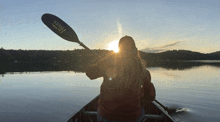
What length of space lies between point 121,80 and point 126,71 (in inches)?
6.8

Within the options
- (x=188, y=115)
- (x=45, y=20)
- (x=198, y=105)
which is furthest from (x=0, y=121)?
(x=198, y=105)

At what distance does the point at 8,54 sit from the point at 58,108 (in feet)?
659

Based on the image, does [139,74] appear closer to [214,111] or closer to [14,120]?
[14,120]

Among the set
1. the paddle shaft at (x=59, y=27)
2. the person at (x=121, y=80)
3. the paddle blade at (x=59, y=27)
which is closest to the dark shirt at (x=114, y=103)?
the person at (x=121, y=80)

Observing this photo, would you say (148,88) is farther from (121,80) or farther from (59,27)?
(59,27)

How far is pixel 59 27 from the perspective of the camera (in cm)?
608

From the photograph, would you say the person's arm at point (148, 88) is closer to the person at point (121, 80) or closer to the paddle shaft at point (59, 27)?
the person at point (121, 80)

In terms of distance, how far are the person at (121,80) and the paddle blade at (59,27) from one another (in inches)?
145

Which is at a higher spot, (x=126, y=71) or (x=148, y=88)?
(x=126, y=71)

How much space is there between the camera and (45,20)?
6.26 metres

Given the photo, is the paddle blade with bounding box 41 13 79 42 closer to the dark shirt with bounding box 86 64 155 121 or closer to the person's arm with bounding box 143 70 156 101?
the dark shirt with bounding box 86 64 155 121

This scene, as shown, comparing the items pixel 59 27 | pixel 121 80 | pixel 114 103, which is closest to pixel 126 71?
pixel 121 80

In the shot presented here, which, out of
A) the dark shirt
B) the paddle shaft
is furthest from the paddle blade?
the dark shirt

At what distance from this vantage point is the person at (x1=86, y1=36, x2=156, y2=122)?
2604 millimetres
